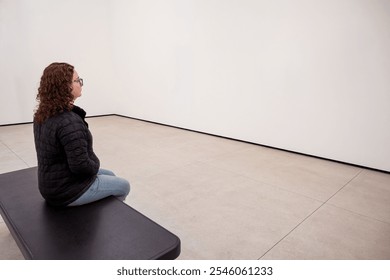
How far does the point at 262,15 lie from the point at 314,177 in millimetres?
2254

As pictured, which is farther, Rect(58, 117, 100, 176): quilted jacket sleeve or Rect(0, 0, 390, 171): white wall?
Rect(0, 0, 390, 171): white wall

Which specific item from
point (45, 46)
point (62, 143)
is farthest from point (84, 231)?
point (45, 46)

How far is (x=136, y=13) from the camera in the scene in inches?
228

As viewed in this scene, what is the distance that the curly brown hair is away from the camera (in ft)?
4.66

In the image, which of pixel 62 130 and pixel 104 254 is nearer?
pixel 104 254

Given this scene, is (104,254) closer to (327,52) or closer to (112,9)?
(327,52)

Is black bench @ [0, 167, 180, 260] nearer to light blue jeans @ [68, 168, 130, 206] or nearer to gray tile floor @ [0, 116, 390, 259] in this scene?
light blue jeans @ [68, 168, 130, 206]

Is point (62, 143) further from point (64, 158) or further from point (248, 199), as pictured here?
point (248, 199)

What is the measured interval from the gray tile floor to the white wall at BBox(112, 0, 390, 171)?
1.09 feet

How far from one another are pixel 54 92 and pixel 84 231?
733mm

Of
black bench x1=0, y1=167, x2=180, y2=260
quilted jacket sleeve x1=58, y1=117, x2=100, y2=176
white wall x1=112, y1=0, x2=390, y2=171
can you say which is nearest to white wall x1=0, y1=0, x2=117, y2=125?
white wall x1=112, y1=0, x2=390, y2=171

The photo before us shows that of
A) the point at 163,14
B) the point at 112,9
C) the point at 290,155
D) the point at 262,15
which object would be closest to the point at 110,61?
the point at 112,9

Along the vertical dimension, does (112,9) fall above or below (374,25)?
above

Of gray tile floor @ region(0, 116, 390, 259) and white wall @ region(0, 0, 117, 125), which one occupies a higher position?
white wall @ region(0, 0, 117, 125)
